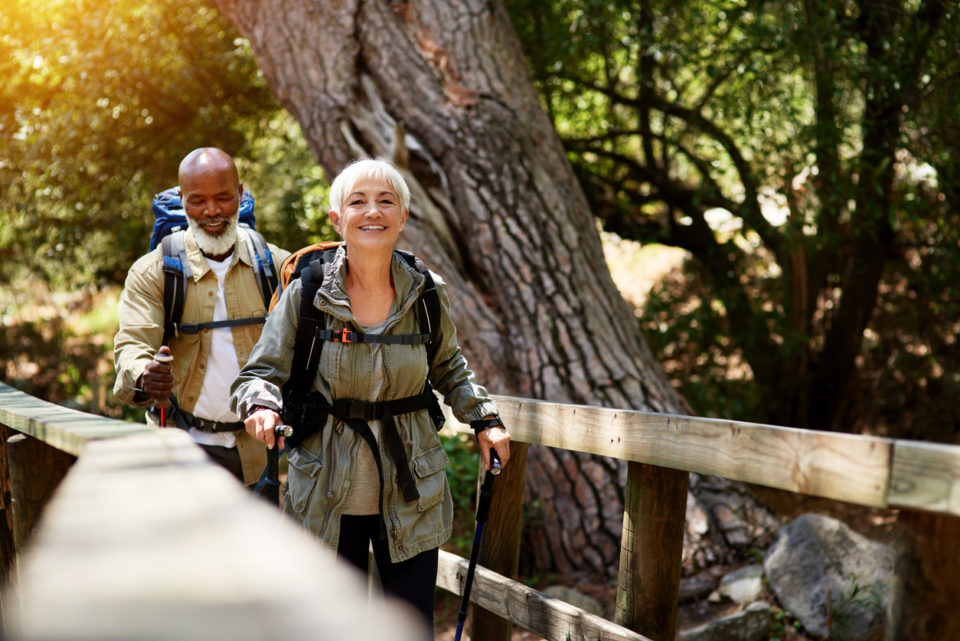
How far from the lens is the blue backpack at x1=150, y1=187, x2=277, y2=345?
11.2ft

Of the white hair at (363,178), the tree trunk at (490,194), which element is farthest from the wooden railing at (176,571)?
the tree trunk at (490,194)

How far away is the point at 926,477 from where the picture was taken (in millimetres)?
1768

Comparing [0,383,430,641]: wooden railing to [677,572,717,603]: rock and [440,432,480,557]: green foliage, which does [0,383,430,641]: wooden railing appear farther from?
[440,432,480,557]: green foliage

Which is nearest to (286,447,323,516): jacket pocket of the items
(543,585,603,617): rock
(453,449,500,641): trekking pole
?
(453,449,500,641): trekking pole

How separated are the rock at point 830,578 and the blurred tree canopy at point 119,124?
223 inches

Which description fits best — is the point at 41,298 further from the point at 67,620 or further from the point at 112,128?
the point at 67,620

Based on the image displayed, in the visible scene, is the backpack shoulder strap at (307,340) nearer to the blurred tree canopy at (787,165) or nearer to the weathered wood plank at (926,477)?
the weathered wood plank at (926,477)

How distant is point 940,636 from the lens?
1843 mm

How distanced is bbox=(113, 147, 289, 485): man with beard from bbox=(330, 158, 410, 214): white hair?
82 cm

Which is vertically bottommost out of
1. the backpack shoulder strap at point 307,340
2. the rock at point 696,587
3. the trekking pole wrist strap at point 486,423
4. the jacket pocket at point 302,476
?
the rock at point 696,587

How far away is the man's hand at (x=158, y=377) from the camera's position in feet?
9.90

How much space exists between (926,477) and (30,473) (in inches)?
99.3

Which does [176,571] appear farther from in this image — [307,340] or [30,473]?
[30,473]

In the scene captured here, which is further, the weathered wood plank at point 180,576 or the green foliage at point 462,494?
the green foliage at point 462,494
